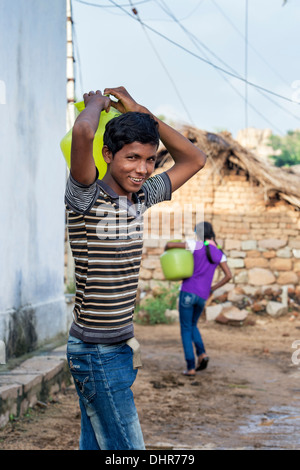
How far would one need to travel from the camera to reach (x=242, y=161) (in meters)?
10.6

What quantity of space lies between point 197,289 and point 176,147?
3667mm

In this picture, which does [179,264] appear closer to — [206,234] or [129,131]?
[206,234]

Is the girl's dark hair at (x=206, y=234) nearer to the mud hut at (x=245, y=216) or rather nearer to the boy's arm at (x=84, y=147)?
the boy's arm at (x=84, y=147)

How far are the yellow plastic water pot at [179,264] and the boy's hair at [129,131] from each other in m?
3.95

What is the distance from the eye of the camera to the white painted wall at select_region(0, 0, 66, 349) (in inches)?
180

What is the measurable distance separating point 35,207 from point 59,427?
2250 millimetres

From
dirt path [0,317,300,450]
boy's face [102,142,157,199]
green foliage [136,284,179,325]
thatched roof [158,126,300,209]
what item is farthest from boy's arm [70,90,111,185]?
thatched roof [158,126,300,209]

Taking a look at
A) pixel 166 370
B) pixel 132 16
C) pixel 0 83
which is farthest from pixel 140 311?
pixel 0 83

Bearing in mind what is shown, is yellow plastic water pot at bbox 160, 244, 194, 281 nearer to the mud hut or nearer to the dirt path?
the dirt path

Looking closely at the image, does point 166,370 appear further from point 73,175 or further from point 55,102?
point 73,175

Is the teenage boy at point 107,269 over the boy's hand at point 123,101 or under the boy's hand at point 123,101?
under

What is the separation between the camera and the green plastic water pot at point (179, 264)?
5699 mm

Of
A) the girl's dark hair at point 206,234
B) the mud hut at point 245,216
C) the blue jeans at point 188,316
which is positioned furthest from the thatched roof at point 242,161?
the blue jeans at point 188,316

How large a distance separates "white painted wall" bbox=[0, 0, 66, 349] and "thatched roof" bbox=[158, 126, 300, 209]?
446 cm
